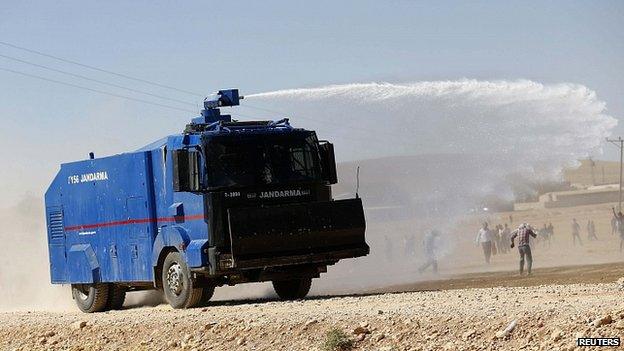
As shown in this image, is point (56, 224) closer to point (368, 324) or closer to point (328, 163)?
point (328, 163)

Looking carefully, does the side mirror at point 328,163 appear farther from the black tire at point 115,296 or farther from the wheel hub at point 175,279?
the black tire at point 115,296

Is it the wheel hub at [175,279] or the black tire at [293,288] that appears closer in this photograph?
the wheel hub at [175,279]

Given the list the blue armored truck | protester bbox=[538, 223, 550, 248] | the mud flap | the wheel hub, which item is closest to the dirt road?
the wheel hub

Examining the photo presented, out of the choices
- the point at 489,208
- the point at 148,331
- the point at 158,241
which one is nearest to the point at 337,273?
the point at 158,241

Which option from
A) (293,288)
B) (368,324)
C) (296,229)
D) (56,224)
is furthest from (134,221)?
(368,324)

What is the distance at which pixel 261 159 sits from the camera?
20.5 meters

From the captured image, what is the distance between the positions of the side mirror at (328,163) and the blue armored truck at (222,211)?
0.02 meters

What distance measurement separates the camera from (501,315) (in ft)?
46.9

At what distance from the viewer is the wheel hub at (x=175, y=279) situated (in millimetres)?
20734

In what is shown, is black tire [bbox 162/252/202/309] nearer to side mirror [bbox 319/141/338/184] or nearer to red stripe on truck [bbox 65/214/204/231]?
red stripe on truck [bbox 65/214/204/231]

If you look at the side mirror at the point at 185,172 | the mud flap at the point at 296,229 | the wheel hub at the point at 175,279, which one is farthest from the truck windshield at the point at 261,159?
the wheel hub at the point at 175,279

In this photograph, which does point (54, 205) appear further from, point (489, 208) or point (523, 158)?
point (489, 208)

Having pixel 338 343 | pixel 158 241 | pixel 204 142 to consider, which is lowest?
pixel 338 343

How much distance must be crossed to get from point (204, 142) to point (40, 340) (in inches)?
163
